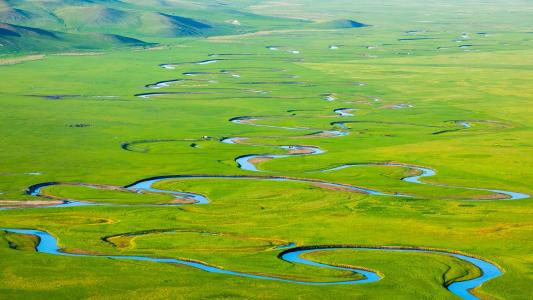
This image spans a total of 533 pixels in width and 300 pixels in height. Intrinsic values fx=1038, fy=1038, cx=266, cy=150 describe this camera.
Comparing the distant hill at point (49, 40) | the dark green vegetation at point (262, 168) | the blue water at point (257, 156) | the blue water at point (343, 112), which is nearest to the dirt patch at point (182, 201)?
the dark green vegetation at point (262, 168)

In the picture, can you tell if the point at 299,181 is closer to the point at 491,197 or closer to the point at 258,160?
the point at 258,160

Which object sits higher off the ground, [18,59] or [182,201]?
[182,201]

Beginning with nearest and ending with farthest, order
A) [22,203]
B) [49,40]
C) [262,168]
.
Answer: [22,203] → [262,168] → [49,40]

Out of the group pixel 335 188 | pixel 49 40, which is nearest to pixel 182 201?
pixel 335 188

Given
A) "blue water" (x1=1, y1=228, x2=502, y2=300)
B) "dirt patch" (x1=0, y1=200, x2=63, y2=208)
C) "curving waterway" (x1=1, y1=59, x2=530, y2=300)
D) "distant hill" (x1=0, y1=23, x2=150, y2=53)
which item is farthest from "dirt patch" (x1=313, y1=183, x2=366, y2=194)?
"distant hill" (x1=0, y1=23, x2=150, y2=53)

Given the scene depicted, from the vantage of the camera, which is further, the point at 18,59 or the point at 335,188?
the point at 18,59

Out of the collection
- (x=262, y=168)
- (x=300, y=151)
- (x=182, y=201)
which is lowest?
(x=300, y=151)

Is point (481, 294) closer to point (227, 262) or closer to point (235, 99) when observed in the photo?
point (227, 262)

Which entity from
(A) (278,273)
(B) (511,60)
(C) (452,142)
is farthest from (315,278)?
(B) (511,60)
